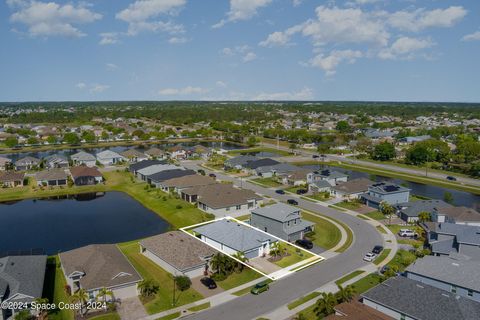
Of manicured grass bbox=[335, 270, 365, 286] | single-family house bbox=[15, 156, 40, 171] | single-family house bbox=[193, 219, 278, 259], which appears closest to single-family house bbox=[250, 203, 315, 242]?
single-family house bbox=[193, 219, 278, 259]

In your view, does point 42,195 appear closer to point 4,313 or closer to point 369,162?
point 4,313

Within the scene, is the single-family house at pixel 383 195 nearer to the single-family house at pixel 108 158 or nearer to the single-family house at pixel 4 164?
the single-family house at pixel 108 158

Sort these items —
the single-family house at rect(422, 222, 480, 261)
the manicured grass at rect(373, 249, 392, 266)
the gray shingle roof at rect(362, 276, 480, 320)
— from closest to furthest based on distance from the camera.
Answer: the gray shingle roof at rect(362, 276, 480, 320) → the single-family house at rect(422, 222, 480, 261) → the manicured grass at rect(373, 249, 392, 266)

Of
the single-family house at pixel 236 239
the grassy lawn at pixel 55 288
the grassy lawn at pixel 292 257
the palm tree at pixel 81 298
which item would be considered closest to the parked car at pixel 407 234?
the grassy lawn at pixel 292 257

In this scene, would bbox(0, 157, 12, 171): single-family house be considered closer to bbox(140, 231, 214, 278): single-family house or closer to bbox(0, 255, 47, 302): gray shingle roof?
bbox(0, 255, 47, 302): gray shingle roof

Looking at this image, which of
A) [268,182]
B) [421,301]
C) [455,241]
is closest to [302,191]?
[268,182]
